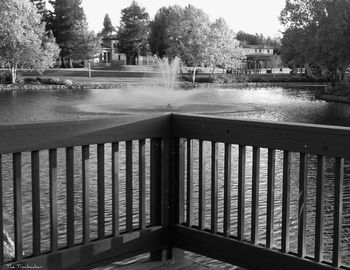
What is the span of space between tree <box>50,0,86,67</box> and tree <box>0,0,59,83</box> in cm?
1720

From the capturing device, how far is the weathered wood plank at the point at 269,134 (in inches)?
122

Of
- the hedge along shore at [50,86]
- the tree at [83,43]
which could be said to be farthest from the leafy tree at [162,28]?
the hedge along shore at [50,86]

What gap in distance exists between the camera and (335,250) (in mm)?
3174

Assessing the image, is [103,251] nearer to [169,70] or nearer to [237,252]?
[237,252]

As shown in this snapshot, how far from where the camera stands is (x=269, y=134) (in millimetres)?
3393

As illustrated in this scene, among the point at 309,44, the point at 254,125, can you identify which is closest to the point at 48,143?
the point at 254,125

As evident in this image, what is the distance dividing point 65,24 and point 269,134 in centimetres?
6477

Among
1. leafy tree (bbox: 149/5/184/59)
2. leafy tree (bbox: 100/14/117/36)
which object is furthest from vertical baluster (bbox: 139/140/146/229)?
leafy tree (bbox: 100/14/117/36)

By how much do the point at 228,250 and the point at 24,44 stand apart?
44.2 metres

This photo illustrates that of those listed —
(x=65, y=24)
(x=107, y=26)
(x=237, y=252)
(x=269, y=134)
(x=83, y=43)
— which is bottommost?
(x=237, y=252)

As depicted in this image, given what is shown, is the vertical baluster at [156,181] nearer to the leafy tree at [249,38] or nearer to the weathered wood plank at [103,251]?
the weathered wood plank at [103,251]

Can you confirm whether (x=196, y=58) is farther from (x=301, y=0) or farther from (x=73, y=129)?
(x=73, y=129)

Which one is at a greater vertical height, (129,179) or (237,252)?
(129,179)

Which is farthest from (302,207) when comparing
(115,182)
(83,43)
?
(83,43)
